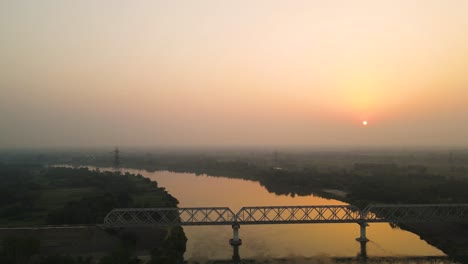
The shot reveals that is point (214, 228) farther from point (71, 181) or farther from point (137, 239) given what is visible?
point (71, 181)

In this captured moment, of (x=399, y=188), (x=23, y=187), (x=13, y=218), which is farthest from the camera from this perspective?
(x=23, y=187)

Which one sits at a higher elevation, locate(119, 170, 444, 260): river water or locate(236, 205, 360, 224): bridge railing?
locate(236, 205, 360, 224): bridge railing

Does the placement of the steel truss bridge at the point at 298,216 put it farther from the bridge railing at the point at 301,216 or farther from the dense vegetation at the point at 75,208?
the dense vegetation at the point at 75,208

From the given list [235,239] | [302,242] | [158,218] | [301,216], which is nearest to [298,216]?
[301,216]

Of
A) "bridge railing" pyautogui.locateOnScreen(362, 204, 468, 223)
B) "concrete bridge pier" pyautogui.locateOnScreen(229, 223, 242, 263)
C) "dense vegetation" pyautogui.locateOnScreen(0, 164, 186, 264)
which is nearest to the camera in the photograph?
"dense vegetation" pyautogui.locateOnScreen(0, 164, 186, 264)

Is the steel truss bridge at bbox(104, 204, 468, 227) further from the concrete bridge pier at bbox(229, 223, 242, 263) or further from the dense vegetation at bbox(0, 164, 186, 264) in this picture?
the dense vegetation at bbox(0, 164, 186, 264)

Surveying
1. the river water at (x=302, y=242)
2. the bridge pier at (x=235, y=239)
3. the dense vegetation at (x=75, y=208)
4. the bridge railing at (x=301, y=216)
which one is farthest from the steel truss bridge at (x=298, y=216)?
the dense vegetation at (x=75, y=208)

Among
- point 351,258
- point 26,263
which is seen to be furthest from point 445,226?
point 26,263

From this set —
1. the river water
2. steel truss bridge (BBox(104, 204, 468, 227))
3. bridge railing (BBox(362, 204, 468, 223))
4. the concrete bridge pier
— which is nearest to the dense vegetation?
steel truss bridge (BBox(104, 204, 468, 227))

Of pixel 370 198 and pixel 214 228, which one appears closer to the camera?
pixel 214 228
